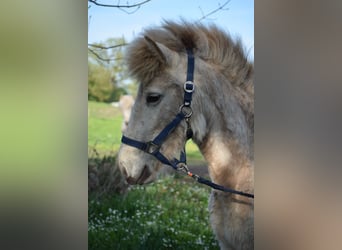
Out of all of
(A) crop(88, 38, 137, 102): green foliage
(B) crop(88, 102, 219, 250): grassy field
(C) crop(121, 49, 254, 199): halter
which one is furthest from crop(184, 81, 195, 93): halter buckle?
(B) crop(88, 102, 219, 250): grassy field

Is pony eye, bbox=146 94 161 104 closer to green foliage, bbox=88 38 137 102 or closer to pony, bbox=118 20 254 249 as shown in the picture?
pony, bbox=118 20 254 249

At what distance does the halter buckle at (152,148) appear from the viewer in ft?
9.11

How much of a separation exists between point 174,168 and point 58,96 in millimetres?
825

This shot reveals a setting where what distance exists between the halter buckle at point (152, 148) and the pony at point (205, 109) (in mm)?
32

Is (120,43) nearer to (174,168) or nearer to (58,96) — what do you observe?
(58,96)

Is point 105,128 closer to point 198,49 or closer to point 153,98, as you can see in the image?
→ point 153,98

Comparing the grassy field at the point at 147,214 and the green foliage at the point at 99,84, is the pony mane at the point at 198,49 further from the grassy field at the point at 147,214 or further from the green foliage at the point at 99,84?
the grassy field at the point at 147,214

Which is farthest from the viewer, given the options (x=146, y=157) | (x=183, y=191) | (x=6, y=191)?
(x=183, y=191)

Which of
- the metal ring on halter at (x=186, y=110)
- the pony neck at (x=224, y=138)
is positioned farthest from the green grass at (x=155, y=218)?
the metal ring on halter at (x=186, y=110)

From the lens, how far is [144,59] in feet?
9.25

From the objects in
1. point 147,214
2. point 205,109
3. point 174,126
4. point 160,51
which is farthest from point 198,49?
point 147,214

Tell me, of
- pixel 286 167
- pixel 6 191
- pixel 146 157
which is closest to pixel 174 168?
pixel 146 157

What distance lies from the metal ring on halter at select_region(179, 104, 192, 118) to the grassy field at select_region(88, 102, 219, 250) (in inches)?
18.9

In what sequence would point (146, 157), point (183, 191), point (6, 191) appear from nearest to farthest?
point (6, 191) → point (146, 157) → point (183, 191)
